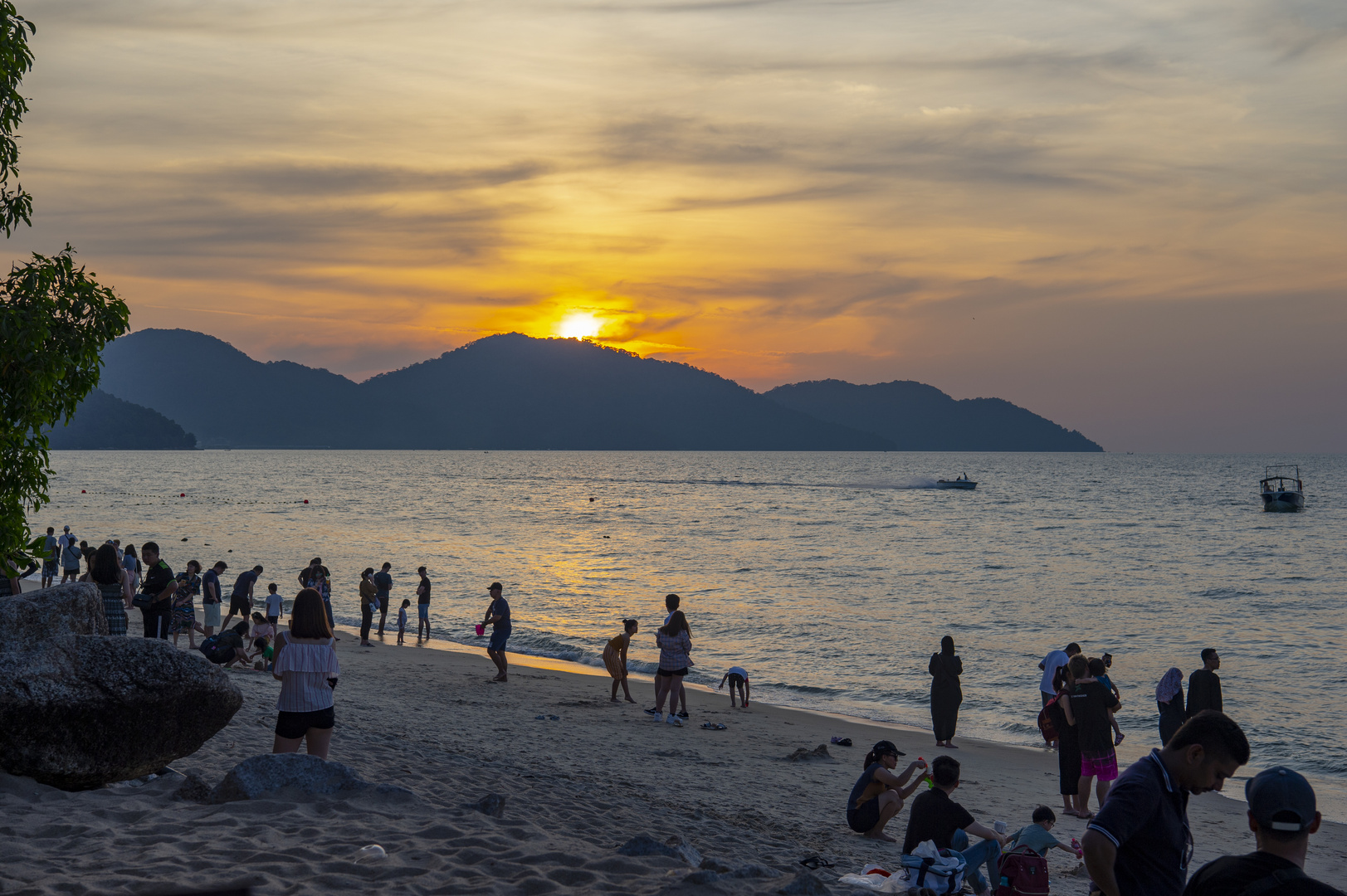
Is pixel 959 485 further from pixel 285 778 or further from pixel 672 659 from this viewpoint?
pixel 285 778

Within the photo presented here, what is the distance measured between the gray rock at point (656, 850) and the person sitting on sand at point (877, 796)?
9.39ft

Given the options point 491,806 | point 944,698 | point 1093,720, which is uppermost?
point 1093,720

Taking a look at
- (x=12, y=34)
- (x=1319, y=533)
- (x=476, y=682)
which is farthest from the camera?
(x=1319, y=533)

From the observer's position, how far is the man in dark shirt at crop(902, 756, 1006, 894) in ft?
24.0

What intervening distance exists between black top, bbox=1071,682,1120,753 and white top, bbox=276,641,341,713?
8260 mm

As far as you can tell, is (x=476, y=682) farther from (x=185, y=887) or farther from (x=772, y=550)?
(x=772, y=550)

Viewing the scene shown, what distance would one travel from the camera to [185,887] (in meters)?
5.48

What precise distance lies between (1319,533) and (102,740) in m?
85.4

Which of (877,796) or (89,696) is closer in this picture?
(89,696)

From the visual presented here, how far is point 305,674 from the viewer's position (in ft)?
25.1

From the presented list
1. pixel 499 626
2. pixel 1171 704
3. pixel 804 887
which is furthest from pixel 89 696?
pixel 1171 704

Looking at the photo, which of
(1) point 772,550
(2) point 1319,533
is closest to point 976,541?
(1) point 772,550

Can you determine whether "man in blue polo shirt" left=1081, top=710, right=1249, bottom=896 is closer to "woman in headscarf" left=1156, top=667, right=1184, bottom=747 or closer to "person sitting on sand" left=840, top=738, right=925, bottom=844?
"person sitting on sand" left=840, top=738, right=925, bottom=844

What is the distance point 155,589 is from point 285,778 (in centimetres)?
769
